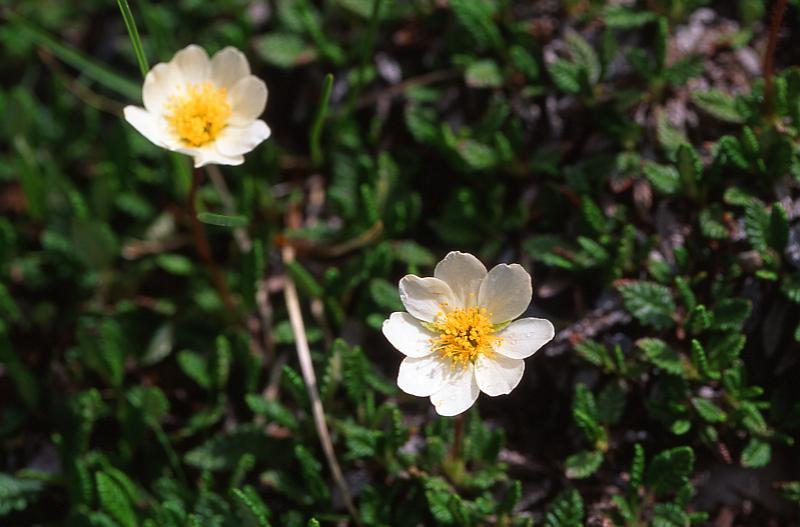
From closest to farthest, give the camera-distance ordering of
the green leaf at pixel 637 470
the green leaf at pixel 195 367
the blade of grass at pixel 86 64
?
the green leaf at pixel 637 470 → the green leaf at pixel 195 367 → the blade of grass at pixel 86 64

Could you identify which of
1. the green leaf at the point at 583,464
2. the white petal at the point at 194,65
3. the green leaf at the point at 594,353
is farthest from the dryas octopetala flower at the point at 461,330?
the white petal at the point at 194,65

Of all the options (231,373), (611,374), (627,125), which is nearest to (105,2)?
(231,373)

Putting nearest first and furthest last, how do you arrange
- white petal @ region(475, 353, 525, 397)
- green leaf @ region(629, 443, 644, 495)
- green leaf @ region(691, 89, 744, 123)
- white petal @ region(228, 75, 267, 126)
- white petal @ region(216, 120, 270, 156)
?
white petal @ region(475, 353, 525, 397) < green leaf @ region(629, 443, 644, 495) < white petal @ region(216, 120, 270, 156) < white petal @ region(228, 75, 267, 126) < green leaf @ region(691, 89, 744, 123)

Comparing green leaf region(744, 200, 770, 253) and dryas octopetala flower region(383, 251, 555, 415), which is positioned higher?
green leaf region(744, 200, 770, 253)

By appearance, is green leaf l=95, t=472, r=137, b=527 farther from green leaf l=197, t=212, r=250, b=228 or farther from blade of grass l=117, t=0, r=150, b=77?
blade of grass l=117, t=0, r=150, b=77

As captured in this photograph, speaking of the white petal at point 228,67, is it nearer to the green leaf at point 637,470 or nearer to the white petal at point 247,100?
the white petal at point 247,100

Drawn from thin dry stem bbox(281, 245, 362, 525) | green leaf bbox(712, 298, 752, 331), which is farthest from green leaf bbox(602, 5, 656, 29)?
thin dry stem bbox(281, 245, 362, 525)
